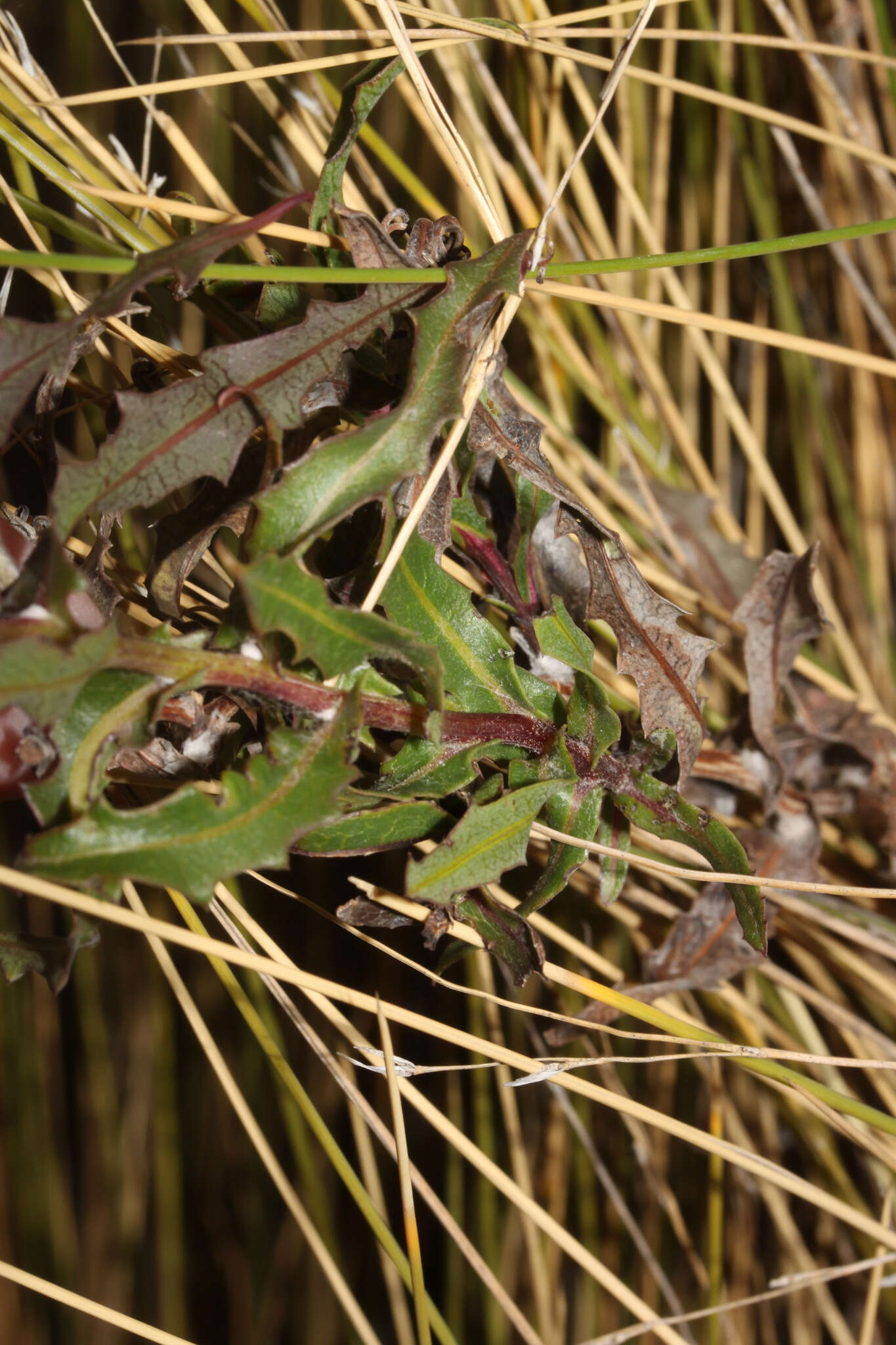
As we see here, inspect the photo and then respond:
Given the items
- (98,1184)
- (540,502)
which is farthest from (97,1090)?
(540,502)

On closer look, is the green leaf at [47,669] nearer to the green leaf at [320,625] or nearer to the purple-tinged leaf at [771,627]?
the green leaf at [320,625]

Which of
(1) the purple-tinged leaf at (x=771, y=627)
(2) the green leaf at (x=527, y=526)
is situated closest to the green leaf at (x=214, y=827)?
(2) the green leaf at (x=527, y=526)

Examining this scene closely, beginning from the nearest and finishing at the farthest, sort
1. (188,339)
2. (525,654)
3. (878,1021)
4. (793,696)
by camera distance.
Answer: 1. (525,654)
2. (793,696)
3. (878,1021)
4. (188,339)

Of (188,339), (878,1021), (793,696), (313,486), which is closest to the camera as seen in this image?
(313,486)

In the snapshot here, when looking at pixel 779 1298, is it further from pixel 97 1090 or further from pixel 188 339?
pixel 188 339

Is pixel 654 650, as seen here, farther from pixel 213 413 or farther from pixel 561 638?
pixel 213 413

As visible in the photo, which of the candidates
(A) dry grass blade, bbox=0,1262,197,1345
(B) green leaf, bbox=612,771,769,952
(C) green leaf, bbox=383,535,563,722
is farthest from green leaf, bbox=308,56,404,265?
(A) dry grass blade, bbox=0,1262,197,1345
